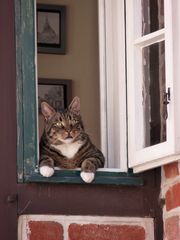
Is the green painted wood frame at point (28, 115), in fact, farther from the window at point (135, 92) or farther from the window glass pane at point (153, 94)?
the window glass pane at point (153, 94)

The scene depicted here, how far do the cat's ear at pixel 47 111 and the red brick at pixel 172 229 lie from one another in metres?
0.78

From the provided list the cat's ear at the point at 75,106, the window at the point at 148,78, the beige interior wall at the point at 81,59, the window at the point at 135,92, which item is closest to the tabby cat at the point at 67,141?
the cat's ear at the point at 75,106

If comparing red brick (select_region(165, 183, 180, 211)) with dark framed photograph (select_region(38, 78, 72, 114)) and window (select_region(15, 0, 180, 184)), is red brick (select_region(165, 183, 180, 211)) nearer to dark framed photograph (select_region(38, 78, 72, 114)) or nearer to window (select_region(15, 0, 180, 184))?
window (select_region(15, 0, 180, 184))

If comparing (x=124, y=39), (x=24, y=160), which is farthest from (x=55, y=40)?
(x=24, y=160)

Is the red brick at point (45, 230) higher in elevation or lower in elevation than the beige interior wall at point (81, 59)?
lower

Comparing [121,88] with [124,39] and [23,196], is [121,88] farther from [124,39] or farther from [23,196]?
[23,196]

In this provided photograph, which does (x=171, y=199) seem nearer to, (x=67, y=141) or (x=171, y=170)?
(x=171, y=170)

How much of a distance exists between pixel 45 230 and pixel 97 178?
301 mm

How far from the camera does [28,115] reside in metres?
4.32

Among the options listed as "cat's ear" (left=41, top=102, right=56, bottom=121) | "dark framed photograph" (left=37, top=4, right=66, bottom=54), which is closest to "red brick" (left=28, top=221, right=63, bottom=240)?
"cat's ear" (left=41, top=102, right=56, bottom=121)

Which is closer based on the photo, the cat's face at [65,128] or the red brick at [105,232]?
the red brick at [105,232]

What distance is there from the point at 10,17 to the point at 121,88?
56 cm

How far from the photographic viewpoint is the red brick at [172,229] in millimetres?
4229

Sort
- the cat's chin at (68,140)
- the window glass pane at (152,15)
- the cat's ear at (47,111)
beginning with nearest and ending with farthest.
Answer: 1. the window glass pane at (152,15)
2. the cat's chin at (68,140)
3. the cat's ear at (47,111)
